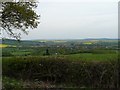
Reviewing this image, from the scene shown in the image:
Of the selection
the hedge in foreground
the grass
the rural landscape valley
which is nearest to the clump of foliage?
the rural landscape valley

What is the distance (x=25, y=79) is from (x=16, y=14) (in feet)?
20.2

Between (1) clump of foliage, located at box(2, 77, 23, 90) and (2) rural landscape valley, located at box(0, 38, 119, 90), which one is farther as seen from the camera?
(2) rural landscape valley, located at box(0, 38, 119, 90)

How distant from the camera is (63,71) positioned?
1541 centimetres

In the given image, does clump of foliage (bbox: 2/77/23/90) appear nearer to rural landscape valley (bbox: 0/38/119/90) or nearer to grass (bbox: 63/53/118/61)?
rural landscape valley (bbox: 0/38/119/90)

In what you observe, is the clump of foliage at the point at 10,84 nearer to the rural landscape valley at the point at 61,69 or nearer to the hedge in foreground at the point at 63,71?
the rural landscape valley at the point at 61,69

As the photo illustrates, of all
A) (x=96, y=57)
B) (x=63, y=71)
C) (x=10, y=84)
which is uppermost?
(x=96, y=57)

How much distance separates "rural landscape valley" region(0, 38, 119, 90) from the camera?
14500 mm

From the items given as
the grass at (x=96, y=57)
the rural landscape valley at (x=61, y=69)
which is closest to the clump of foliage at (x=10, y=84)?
the rural landscape valley at (x=61, y=69)

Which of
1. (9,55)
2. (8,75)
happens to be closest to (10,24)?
(9,55)

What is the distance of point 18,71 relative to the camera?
17031 mm

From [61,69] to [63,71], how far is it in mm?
160

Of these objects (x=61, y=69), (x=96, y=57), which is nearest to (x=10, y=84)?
(x=61, y=69)

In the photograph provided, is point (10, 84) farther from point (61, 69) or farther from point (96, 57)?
point (96, 57)

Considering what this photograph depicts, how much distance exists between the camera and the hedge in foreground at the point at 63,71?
14453mm
